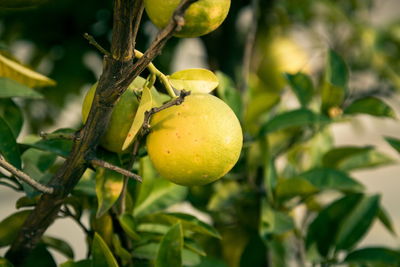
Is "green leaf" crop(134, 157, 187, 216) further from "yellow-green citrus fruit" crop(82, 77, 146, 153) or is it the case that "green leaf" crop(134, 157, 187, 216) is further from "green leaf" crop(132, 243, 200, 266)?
"yellow-green citrus fruit" crop(82, 77, 146, 153)

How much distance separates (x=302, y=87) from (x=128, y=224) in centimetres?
38

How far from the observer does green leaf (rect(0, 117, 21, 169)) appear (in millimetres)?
563

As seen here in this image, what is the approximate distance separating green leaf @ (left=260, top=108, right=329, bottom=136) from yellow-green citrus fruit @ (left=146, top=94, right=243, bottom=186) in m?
0.26

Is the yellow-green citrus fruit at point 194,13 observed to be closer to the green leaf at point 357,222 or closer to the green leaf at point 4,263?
the green leaf at point 4,263

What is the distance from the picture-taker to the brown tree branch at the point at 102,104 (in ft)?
1.24

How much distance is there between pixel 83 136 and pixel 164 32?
152 millimetres

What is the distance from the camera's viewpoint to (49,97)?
119 cm

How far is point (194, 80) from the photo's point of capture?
1.64 feet

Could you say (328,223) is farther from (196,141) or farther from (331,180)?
(196,141)

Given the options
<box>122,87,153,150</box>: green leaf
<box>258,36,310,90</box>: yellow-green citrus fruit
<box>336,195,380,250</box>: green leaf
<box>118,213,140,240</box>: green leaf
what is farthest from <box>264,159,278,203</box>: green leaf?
<box>258,36,310,90</box>: yellow-green citrus fruit

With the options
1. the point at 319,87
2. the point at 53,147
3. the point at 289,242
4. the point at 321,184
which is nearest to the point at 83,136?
the point at 53,147

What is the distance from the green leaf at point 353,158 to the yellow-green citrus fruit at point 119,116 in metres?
0.42

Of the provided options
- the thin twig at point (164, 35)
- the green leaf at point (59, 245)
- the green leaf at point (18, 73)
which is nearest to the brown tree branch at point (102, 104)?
the thin twig at point (164, 35)

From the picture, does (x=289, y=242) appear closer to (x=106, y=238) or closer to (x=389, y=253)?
(x=389, y=253)
